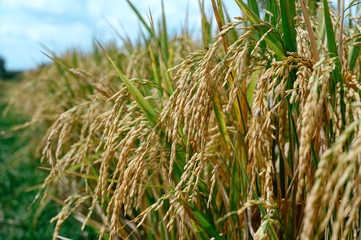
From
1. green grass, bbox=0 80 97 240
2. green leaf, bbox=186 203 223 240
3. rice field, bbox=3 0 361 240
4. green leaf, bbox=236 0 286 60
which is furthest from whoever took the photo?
green grass, bbox=0 80 97 240

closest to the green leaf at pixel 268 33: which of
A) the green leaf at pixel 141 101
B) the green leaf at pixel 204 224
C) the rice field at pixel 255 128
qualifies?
the rice field at pixel 255 128

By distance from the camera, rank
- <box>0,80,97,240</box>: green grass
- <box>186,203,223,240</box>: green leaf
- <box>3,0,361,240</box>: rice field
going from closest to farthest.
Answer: <box>3,0,361,240</box>: rice field → <box>186,203,223,240</box>: green leaf → <box>0,80,97,240</box>: green grass

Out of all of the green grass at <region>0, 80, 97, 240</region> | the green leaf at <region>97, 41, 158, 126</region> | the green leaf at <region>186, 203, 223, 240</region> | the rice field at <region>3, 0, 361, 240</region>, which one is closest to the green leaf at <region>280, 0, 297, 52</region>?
the rice field at <region>3, 0, 361, 240</region>

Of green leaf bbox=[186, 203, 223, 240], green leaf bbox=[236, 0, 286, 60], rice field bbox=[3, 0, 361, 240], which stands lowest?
green leaf bbox=[186, 203, 223, 240]

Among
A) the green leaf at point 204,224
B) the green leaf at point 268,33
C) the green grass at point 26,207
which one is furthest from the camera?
the green grass at point 26,207

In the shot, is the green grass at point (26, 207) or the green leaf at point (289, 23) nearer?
the green leaf at point (289, 23)

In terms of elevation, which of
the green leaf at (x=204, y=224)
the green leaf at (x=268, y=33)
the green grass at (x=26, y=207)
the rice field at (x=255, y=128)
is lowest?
the green grass at (x=26, y=207)

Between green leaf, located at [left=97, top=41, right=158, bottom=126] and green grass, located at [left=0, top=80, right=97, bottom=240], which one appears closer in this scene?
green leaf, located at [left=97, top=41, right=158, bottom=126]

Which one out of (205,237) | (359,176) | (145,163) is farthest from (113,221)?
(359,176)

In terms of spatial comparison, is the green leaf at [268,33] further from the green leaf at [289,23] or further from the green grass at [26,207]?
the green grass at [26,207]

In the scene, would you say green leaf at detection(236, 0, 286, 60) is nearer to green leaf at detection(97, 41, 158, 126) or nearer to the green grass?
green leaf at detection(97, 41, 158, 126)

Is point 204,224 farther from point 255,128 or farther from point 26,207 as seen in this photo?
point 26,207

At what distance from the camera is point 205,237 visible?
4.09ft

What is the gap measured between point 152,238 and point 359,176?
1182mm
